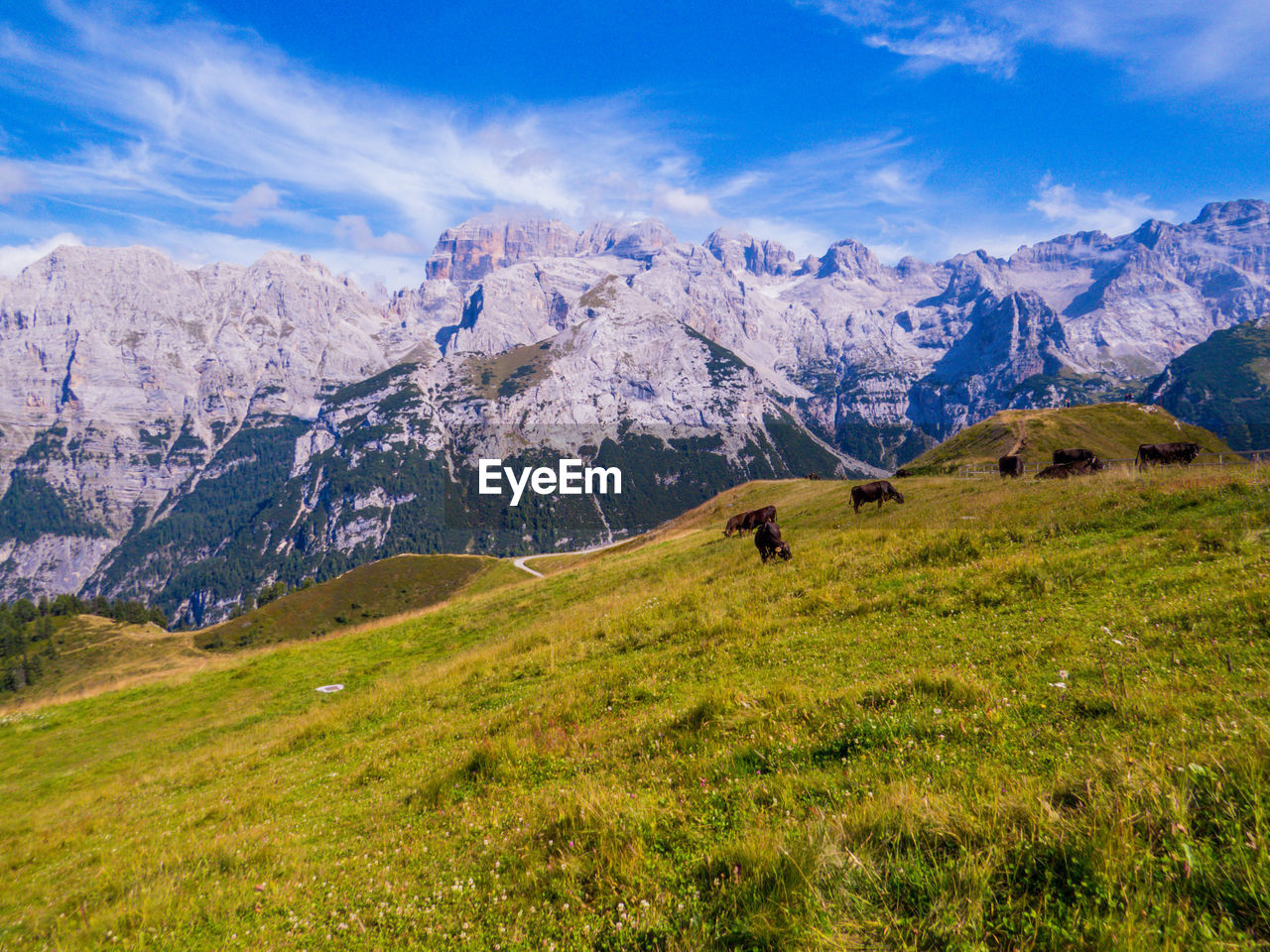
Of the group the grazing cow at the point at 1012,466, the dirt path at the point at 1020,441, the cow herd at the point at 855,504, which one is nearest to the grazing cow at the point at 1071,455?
the grazing cow at the point at 1012,466

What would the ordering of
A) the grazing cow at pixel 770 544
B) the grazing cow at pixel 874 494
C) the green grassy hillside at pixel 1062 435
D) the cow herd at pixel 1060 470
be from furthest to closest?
1. the green grassy hillside at pixel 1062 435
2. the grazing cow at pixel 874 494
3. the cow herd at pixel 1060 470
4. the grazing cow at pixel 770 544

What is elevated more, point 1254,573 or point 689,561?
point 1254,573

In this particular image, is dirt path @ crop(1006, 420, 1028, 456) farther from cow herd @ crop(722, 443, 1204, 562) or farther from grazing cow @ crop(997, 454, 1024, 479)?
cow herd @ crop(722, 443, 1204, 562)

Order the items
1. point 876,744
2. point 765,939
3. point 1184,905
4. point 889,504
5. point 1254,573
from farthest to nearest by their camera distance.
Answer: point 889,504 < point 1254,573 < point 876,744 < point 765,939 < point 1184,905

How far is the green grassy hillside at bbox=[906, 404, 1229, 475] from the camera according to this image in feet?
240

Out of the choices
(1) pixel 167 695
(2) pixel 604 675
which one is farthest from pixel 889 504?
(1) pixel 167 695

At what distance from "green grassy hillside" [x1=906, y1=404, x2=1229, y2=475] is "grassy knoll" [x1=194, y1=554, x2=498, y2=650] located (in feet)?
378

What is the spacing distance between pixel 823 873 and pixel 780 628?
9219 millimetres

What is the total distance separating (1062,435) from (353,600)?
157586 mm

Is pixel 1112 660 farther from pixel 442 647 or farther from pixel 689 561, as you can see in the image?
pixel 442 647

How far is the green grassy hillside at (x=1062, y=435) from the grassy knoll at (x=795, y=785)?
6661cm

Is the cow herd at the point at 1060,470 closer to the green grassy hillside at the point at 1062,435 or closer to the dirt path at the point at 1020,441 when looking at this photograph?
the dirt path at the point at 1020,441

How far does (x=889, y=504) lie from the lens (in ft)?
117

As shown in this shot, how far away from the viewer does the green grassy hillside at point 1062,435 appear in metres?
73.2
